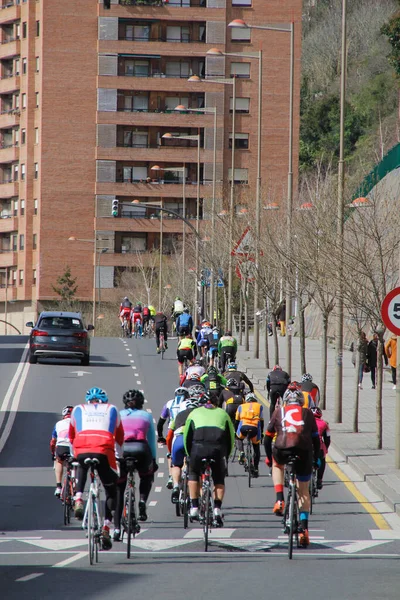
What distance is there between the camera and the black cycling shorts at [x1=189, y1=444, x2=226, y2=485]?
45.0ft

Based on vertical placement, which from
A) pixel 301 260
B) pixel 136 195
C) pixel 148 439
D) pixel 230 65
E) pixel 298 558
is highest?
pixel 230 65

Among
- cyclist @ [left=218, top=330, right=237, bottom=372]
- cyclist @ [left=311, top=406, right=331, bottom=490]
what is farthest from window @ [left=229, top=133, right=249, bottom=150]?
cyclist @ [left=311, top=406, right=331, bottom=490]

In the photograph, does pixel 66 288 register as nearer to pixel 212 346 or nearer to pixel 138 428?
pixel 212 346

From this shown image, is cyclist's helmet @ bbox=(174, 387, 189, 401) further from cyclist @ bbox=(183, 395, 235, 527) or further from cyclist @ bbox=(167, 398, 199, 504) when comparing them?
cyclist @ bbox=(183, 395, 235, 527)

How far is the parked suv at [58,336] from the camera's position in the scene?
3997cm

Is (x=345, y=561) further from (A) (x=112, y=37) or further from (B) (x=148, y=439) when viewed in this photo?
(A) (x=112, y=37)

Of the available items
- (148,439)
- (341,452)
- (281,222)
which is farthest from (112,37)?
(148,439)

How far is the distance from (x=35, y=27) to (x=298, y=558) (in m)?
98.1

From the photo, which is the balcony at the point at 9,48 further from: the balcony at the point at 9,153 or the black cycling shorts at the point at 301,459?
the black cycling shorts at the point at 301,459

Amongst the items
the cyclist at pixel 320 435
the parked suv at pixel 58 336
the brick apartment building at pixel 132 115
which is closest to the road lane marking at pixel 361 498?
the cyclist at pixel 320 435

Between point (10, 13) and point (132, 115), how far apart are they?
14749mm

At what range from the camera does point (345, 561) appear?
40.3 ft

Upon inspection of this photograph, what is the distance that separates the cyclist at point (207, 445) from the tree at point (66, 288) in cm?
8654

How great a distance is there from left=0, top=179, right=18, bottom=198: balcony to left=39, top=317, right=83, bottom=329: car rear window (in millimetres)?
69595
